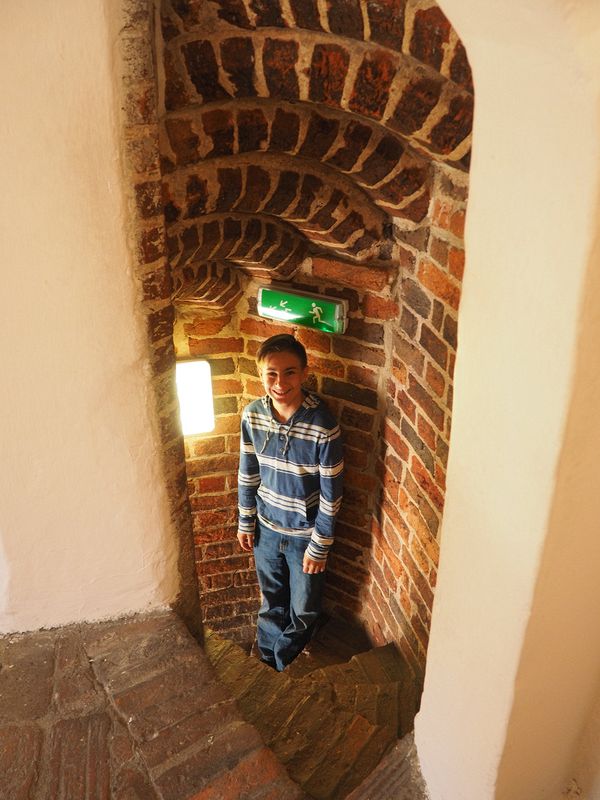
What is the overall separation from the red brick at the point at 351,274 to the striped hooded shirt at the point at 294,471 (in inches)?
22.4

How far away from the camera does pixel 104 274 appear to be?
148cm

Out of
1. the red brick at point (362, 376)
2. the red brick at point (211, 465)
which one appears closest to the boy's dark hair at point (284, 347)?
the red brick at point (362, 376)

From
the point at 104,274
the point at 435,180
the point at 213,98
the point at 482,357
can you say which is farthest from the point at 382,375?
the point at 482,357

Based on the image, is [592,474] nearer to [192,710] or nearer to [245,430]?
[192,710]

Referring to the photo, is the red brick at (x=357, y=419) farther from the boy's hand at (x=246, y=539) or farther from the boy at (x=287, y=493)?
the boy's hand at (x=246, y=539)

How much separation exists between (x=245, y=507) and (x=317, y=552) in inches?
18.4

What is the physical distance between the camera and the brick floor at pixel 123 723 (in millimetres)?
1431

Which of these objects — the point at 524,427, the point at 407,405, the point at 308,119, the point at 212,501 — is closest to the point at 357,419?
the point at 407,405

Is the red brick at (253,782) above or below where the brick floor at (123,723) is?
below

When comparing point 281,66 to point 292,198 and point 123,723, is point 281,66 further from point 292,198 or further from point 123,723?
point 123,723

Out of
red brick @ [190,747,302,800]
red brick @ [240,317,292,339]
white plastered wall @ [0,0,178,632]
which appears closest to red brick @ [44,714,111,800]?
red brick @ [190,747,302,800]

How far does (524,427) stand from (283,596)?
2.83m

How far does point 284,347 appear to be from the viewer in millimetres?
2959

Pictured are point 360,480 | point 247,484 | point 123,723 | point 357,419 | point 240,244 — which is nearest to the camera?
point 123,723
